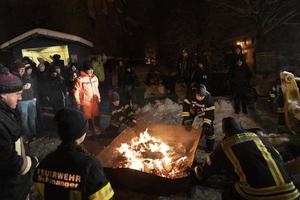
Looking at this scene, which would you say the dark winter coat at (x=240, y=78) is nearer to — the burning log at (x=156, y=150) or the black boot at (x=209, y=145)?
the black boot at (x=209, y=145)

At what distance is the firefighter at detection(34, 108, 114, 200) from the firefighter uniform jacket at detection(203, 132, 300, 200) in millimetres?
1769

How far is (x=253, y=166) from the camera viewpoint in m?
3.73

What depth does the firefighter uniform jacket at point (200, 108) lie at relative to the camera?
7750 mm

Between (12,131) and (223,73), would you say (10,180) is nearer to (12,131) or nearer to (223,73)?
(12,131)

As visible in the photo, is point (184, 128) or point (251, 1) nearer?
point (184, 128)

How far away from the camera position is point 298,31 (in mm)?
18266

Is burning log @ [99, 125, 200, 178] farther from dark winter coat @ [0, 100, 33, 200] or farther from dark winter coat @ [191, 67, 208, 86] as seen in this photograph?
dark winter coat @ [191, 67, 208, 86]

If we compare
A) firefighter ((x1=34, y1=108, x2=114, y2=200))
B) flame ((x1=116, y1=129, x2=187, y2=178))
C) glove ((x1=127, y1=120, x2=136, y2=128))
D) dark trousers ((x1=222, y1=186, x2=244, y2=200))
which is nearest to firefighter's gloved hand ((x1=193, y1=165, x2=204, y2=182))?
dark trousers ((x1=222, y1=186, x2=244, y2=200))

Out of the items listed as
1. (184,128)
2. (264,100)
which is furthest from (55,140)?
(264,100)

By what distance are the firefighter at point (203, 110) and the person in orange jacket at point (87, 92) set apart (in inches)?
107

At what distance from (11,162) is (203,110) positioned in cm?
544

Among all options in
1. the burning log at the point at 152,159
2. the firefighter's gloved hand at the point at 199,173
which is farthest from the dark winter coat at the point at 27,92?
the firefighter's gloved hand at the point at 199,173

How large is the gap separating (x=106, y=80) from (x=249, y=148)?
947 centimetres

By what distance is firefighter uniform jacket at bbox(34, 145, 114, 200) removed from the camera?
2.74 m
